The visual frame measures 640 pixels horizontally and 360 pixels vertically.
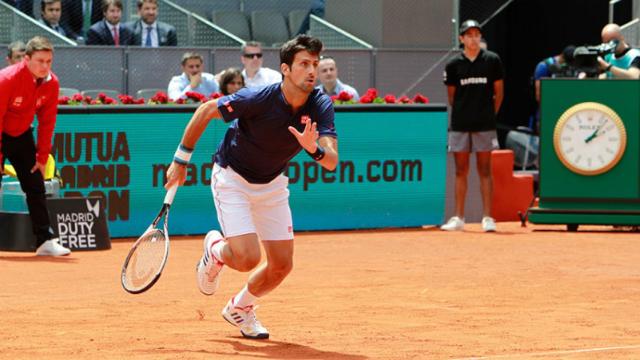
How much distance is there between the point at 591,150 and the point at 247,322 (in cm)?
826

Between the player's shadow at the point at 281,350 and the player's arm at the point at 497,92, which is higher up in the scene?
the player's arm at the point at 497,92

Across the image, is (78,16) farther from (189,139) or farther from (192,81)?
(189,139)

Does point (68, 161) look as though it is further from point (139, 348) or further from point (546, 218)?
point (139, 348)

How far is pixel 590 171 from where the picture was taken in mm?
15297

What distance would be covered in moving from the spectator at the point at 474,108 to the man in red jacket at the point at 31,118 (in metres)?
5.12

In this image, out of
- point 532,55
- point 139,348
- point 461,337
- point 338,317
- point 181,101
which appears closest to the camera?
point 139,348

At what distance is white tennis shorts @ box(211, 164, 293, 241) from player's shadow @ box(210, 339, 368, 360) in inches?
25.3

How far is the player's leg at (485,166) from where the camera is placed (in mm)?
15203

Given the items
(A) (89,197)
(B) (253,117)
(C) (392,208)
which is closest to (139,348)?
(B) (253,117)

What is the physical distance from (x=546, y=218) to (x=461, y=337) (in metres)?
7.63

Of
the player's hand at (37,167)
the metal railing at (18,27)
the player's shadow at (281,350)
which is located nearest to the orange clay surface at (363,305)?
the player's shadow at (281,350)

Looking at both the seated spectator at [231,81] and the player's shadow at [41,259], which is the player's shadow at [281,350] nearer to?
the player's shadow at [41,259]

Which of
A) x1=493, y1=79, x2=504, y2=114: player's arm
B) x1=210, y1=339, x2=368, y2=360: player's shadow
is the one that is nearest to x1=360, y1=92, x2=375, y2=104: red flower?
x1=493, y1=79, x2=504, y2=114: player's arm

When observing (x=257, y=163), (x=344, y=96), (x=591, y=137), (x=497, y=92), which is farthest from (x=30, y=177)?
(x=591, y=137)
